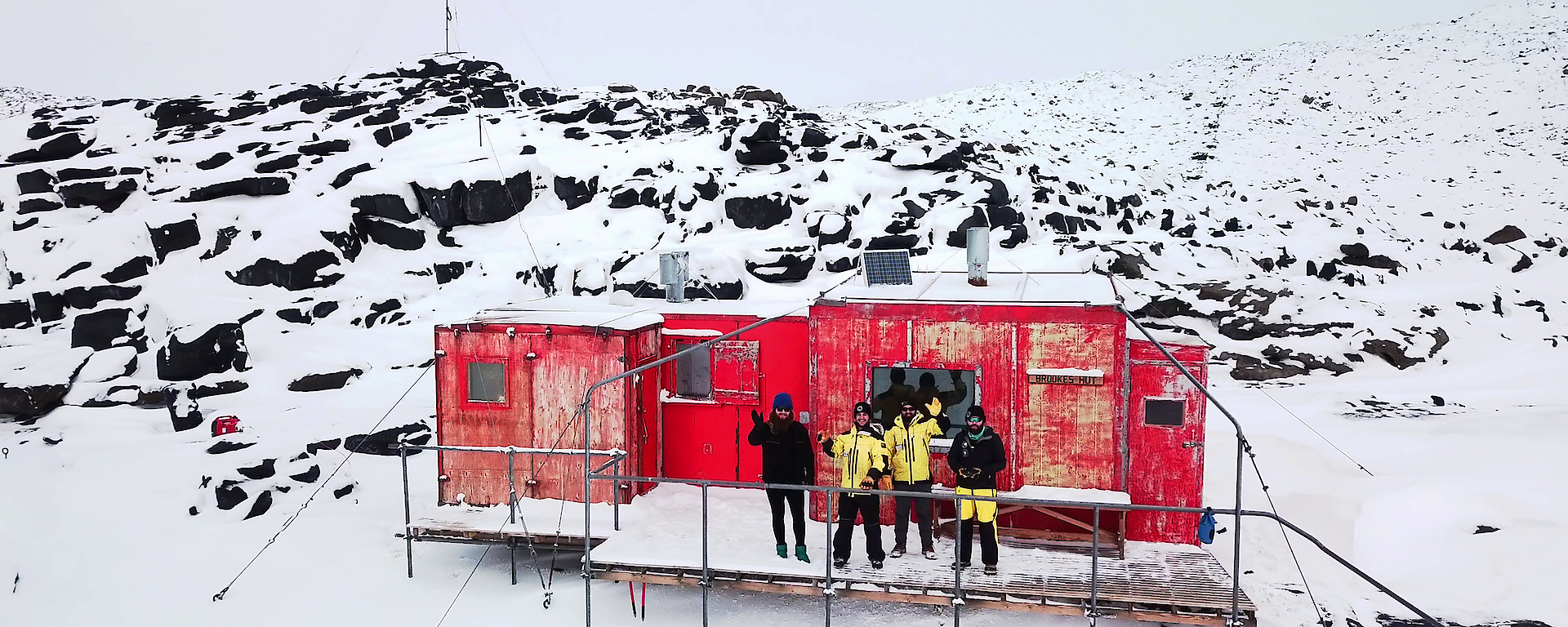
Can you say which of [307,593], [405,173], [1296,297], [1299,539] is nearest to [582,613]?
[307,593]

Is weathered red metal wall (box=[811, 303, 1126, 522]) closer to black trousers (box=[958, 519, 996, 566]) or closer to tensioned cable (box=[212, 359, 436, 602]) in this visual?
black trousers (box=[958, 519, 996, 566])

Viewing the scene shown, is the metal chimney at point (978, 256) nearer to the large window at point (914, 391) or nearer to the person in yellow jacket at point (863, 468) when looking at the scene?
the large window at point (914, 391)

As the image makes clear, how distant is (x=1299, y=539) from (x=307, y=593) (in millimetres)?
12569

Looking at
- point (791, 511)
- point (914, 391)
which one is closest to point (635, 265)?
point (914, 391)

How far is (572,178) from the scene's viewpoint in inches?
1335

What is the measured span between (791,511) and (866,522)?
799 millimetres

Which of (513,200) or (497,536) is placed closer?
(497,536)

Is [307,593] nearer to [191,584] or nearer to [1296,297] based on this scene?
[191,584]

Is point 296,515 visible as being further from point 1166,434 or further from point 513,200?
point 513,200

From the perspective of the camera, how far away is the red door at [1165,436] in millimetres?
10367

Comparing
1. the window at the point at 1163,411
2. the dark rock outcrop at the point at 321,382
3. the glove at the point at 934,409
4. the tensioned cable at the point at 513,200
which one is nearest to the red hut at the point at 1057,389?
the window at the point at 1163,411

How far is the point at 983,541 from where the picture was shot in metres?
9.23

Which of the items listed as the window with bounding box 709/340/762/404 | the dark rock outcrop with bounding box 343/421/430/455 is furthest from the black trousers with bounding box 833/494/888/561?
the dark rock outcrop with bounding box 343/421/430/455

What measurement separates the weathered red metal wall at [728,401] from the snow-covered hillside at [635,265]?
220 centimetres
